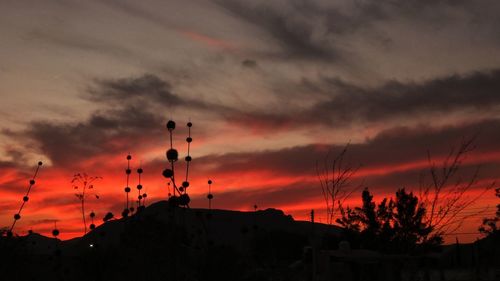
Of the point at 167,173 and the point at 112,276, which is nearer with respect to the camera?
the point at 167,173

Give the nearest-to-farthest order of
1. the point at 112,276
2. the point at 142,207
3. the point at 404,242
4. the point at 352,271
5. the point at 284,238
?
the point at 404,242, the point at 142,207, the point at 112,276, the point at 352,271, the point at 284,238

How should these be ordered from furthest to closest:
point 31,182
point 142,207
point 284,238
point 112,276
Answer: point 284,238, point 112,276, point 142,207, point 31,182

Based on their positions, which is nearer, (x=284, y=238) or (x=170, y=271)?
(x=170, y=271)

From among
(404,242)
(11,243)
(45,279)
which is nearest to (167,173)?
(404,242)

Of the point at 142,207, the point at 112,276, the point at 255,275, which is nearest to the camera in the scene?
the point at 142,207

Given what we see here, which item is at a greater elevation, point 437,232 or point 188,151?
point 188,151

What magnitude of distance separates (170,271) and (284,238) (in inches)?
3156

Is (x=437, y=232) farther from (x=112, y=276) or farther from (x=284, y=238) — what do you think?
(x=284, y=238)

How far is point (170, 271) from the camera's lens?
16.7 m

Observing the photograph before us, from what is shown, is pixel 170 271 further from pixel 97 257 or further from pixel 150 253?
pixel 97 257

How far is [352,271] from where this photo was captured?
3281 centimetres

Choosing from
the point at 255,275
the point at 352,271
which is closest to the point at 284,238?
the point at 352,271

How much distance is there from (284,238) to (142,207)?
75763 mm

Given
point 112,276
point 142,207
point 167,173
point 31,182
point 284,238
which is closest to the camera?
point 167,173
